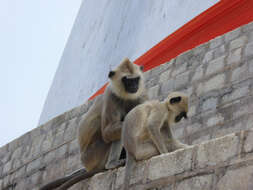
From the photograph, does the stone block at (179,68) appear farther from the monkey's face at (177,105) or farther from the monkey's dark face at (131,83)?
the monkey's face at (177,105)

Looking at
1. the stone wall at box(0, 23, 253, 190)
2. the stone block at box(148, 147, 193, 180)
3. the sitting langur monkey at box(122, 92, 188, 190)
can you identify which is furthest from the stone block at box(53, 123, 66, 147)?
the stone block at box(148, 147, 193, 180)

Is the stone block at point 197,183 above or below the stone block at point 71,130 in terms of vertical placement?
below

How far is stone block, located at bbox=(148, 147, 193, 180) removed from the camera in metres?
3.74

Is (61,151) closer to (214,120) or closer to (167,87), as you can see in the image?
(167,87)

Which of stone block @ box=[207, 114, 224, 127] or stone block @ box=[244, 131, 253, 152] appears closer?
stone block @ box=[244, 131, 253, 152]

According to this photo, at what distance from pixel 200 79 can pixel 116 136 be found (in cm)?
203

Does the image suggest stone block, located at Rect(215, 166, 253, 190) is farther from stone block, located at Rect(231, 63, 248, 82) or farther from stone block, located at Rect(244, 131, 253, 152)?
stone block, located at Rect(231, 63, 248, 82)

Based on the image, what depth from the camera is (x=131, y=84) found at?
4.80m

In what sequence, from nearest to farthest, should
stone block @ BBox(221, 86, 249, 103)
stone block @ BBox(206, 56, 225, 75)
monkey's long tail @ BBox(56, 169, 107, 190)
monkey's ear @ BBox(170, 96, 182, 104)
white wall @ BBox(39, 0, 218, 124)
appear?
1. monkey's ear @ BBox(170, 96, 182, 104)
2. monkey's long tail @ BBox(56, 169, 107, 190)
3. stone block @ BBox(221, 86, 249, 103)
4. stone block @ BBox(206, 56, 225, 75)
5. white wall @ BBox(39, 0, 218, 124)

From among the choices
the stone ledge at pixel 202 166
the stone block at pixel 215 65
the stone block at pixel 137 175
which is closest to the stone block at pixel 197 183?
the stone ledge at pixel 202 166

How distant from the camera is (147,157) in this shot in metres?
4.16

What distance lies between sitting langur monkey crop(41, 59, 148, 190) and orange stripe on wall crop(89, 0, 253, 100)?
2.59m

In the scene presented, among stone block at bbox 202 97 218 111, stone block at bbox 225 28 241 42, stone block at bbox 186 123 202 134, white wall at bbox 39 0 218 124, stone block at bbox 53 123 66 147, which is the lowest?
stone block at bbox 186 123 202 134

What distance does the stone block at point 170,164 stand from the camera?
3738 mm
